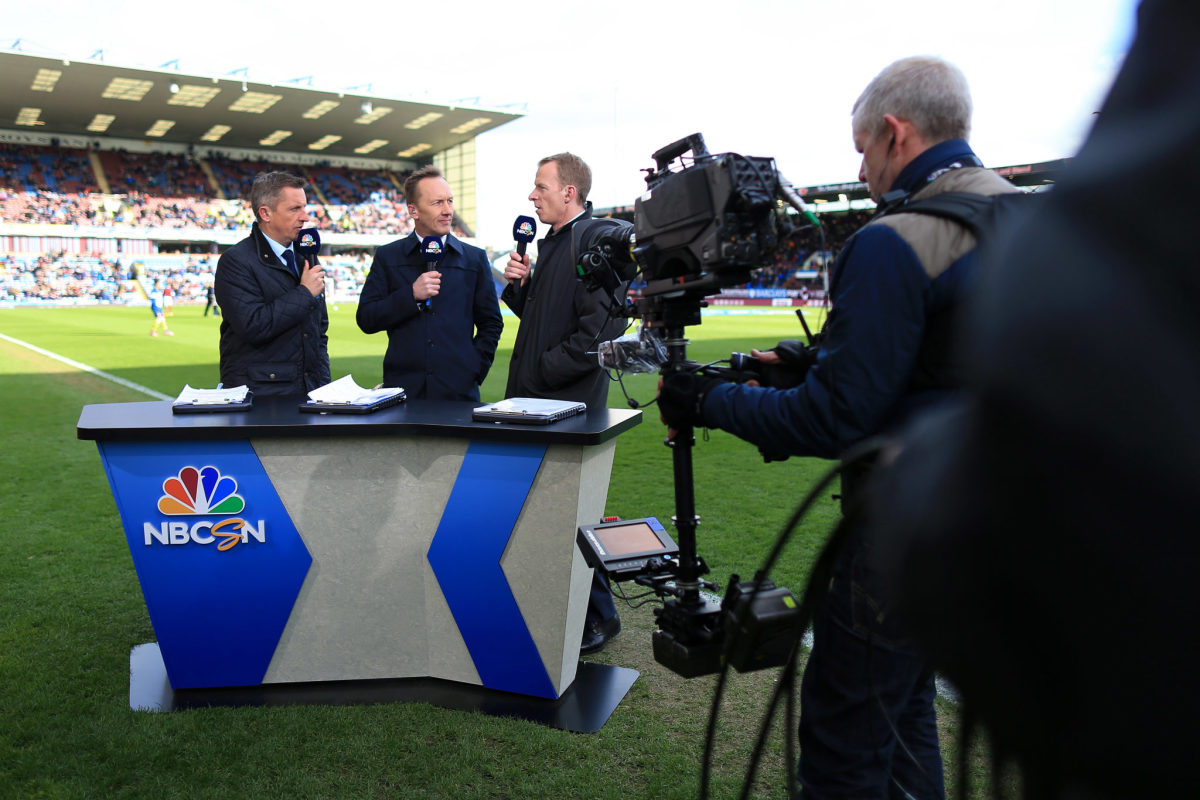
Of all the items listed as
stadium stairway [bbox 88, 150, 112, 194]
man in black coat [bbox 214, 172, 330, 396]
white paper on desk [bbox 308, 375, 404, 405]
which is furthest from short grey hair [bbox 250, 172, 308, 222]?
stadium stairway [bbox 88, 150, 112, 194]

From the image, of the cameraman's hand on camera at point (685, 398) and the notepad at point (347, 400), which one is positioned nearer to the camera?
the cameraman's hand on camera at point (685, 398)

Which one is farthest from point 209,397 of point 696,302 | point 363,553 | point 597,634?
point 696,302

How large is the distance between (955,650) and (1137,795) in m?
0.12

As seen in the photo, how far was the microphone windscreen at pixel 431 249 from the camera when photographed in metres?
4.53

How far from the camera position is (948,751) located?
3025mm

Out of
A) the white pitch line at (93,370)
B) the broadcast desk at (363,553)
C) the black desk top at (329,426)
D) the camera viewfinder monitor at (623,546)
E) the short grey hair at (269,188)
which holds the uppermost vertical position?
the short grey hair at (269,188)

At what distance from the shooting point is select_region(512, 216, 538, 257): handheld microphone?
4.61 meters

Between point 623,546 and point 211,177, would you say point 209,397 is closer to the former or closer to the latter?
point 623,546

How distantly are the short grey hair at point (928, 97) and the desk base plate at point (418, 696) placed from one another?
97.4 inches

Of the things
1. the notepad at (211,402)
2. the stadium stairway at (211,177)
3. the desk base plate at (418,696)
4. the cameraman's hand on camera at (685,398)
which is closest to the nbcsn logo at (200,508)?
the notepad at (211,402)

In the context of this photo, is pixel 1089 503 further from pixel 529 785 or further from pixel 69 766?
pixel 69 766

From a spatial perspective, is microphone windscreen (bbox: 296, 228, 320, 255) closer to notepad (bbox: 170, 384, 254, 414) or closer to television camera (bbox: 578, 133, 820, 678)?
notepad (bbox: 170, 384, 254, 414)

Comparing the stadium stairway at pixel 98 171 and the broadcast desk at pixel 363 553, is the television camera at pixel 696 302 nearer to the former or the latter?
the broadcast desk at pixel 363 553

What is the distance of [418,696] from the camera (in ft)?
11.3
